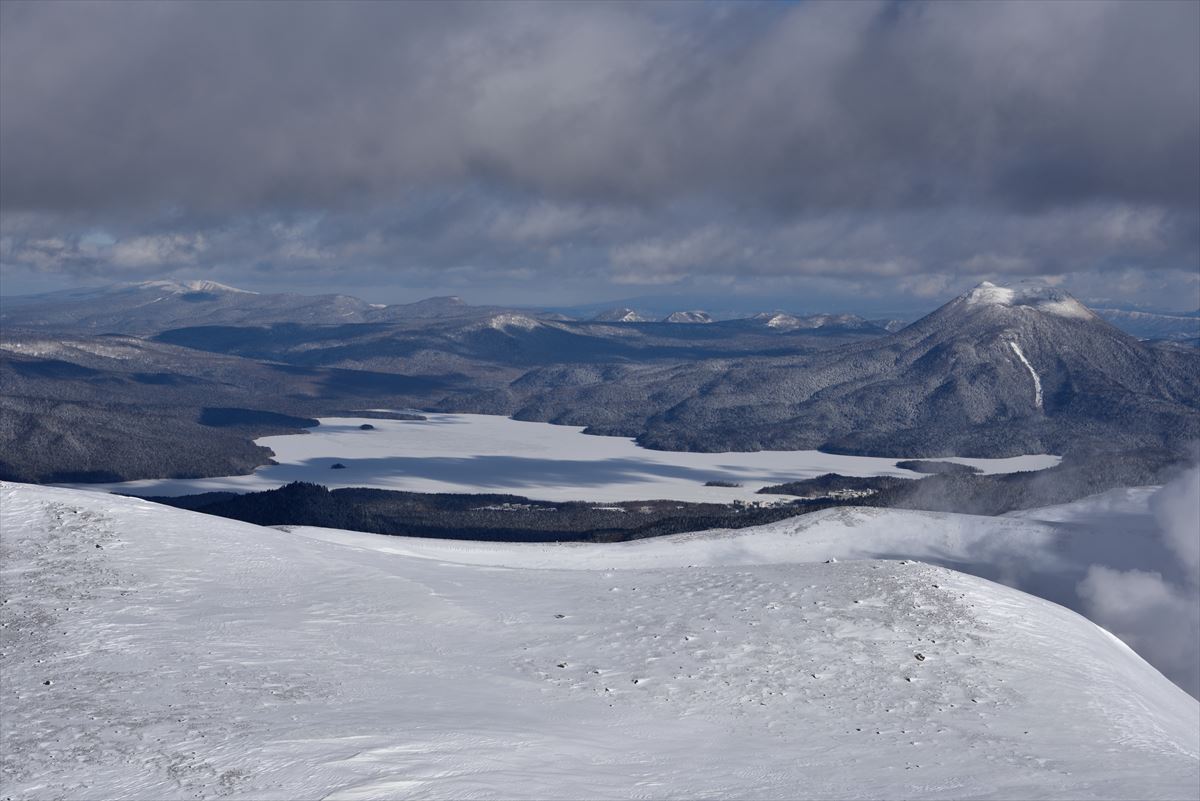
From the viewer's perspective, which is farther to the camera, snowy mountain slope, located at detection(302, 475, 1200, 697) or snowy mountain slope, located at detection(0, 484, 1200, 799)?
snowy mountain slope, located at detection(302, 475, 1200, 697)

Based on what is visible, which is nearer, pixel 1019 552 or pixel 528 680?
pixel 528 680

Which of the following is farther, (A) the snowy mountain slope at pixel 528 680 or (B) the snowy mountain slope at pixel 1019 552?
(B) the snowy mountain slope at pixel 1019 552

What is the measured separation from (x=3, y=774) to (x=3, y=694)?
7371 millimetres

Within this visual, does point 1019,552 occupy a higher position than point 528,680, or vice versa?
point 528,680

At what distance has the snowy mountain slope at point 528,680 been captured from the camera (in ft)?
105

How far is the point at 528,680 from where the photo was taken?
42.0 m

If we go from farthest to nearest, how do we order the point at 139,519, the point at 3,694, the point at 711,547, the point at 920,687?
the point at 711,547, the point at 139,519, the point at 920,687, the point at 3,694

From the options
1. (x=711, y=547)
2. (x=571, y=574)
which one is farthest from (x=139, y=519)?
(x=711, y=547)

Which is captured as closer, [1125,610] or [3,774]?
[3,774]

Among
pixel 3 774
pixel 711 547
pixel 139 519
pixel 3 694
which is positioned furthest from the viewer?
pixel 711 547

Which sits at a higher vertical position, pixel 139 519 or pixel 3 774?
pixel 139 519

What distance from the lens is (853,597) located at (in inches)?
2071

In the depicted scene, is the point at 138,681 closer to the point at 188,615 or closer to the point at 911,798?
the point at 188,615

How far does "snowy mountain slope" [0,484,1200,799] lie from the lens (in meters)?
31.9
